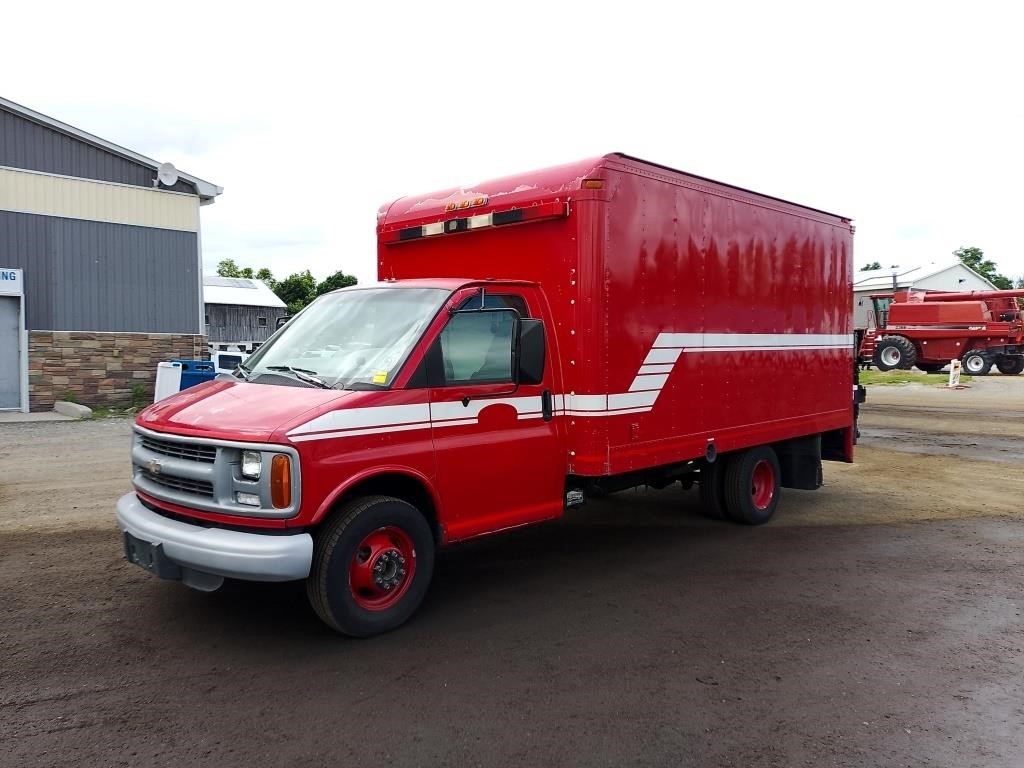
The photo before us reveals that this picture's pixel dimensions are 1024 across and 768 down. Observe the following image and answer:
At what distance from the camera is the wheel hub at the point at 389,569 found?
4715 millimetres

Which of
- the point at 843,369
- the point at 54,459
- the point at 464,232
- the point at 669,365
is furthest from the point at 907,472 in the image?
the point at 54,459

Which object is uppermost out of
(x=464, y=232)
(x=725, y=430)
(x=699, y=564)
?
(x=464, y=232)

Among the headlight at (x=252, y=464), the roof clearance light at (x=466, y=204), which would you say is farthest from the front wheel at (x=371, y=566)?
the roof clearance light at (x=466, y=204)

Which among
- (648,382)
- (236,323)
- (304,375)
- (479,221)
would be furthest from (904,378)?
(236,323)

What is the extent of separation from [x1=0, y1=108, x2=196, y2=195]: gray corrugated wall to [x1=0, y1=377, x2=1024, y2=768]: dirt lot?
11.8 meters

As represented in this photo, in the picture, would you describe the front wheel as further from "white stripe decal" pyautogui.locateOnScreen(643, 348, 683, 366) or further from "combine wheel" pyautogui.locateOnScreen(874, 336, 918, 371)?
"combine wheel" pyautogui.locateOnScreen(874, 336, 918, 371)

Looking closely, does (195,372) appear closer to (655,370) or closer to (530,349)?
(655,370)

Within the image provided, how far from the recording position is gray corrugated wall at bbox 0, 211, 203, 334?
1662 cm

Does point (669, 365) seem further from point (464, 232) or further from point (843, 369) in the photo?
point (843, 369)

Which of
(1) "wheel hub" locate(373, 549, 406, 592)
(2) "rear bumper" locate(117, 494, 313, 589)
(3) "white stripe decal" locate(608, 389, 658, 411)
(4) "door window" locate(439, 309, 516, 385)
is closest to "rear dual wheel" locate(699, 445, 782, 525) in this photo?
(3) "white stripe decal" locate(608, 389, 658, 411)

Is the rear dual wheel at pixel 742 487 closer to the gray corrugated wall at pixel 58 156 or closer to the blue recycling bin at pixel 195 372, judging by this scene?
the blue recycling bin at pixel 195 372

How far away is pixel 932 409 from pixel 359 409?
18582 mm

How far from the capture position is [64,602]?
5277mm

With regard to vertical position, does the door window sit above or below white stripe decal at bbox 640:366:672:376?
above
